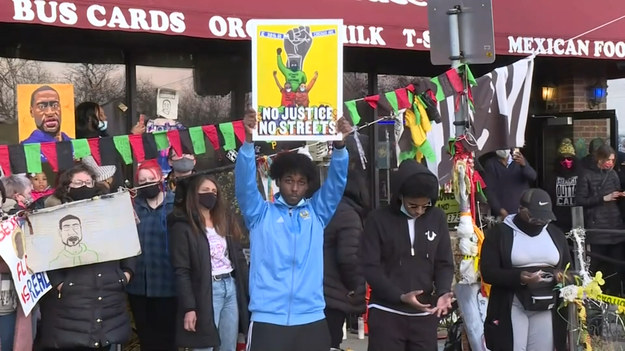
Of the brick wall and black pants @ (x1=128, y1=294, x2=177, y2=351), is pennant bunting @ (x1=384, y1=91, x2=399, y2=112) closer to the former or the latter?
black pants @ (x1=128, y1=294, x2=177, y2=351)

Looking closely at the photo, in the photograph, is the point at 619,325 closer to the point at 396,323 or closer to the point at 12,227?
the point at 396,323

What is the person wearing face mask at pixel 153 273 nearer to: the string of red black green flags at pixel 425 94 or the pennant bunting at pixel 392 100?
the string of red black green flags at pixel 425 94

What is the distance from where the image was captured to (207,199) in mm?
5559

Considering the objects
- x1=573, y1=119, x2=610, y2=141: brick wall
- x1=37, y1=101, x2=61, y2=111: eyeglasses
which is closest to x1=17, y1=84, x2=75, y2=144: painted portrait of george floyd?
x1=37, y1=101, x2=61, y2=111: eyeglasses

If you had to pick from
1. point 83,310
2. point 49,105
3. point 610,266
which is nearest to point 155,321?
point 83,310

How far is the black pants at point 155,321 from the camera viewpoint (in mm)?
6059

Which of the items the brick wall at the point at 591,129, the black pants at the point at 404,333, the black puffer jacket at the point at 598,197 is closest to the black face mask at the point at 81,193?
the black pants at the point at 404,333

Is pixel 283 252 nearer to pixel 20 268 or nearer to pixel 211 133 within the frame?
pixel 211 133

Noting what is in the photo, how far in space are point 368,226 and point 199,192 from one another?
4.10 feet

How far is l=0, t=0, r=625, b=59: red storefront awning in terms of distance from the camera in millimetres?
6445

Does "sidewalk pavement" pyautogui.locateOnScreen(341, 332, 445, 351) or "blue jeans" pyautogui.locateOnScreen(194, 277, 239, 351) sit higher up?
"blue jeans" pyautogui.locateOnScreen(194, 277, 239, 351)

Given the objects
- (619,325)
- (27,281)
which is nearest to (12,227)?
(27,281)

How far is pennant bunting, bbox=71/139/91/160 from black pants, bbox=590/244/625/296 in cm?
561

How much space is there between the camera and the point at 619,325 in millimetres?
6273
